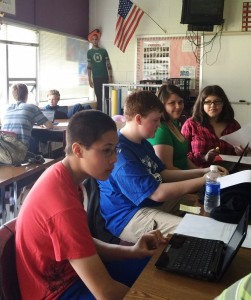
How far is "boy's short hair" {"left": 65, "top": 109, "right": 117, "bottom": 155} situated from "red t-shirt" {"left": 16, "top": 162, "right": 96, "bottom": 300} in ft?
0.36

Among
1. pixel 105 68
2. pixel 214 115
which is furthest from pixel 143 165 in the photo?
pixel 105 68

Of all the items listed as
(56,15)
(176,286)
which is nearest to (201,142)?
(176,286)

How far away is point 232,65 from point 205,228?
16.0ft

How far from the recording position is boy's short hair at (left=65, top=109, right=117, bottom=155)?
1235 mm

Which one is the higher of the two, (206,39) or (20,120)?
(206,39)

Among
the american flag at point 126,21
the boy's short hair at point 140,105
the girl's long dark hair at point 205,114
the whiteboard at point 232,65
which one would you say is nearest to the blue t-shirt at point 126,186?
the boy's short hair at point 140,105

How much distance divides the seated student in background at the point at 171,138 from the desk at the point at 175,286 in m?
1.27

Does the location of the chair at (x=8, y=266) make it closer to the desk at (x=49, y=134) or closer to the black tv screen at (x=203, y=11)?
the desk at (x=49, y=134)

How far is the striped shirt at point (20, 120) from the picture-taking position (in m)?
3.87

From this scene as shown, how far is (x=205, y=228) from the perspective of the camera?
4.60ft

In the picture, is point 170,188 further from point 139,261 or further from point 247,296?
point 247,296

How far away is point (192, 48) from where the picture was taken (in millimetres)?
5996

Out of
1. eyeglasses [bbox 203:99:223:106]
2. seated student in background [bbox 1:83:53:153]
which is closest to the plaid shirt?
eyeglasses [bbox 203:99:223:106]

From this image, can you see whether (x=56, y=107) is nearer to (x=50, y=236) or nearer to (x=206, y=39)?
(x=206, y=39)
